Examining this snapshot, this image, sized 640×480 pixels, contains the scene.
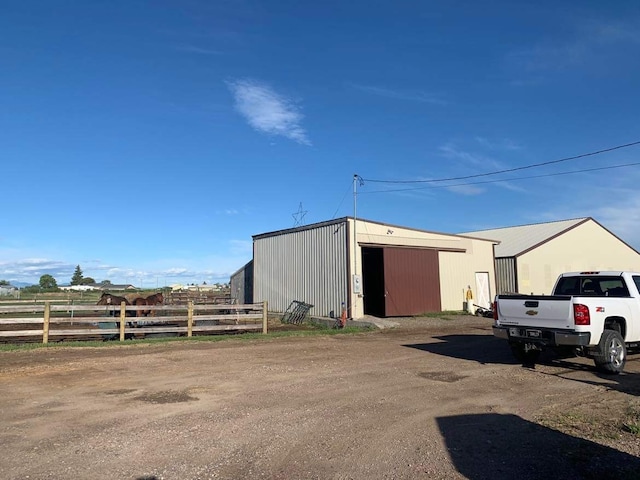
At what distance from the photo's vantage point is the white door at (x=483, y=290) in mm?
28312

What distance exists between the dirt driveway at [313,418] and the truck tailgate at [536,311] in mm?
1001

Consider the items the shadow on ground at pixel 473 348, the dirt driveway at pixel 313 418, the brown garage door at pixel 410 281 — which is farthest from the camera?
the brown garage door at pixel 410 281

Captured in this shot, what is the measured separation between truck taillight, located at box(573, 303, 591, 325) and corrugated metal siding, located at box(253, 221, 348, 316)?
42.6ft

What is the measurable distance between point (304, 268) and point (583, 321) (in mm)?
16175

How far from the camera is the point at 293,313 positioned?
24.0 m

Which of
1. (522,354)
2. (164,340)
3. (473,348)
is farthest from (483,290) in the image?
(164,340)

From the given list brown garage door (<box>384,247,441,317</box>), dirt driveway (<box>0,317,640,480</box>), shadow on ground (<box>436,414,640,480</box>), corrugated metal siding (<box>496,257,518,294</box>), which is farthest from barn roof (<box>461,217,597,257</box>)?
shadow on ground (<box>436,414,640,480</box>)

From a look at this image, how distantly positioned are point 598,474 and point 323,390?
456 centimetres

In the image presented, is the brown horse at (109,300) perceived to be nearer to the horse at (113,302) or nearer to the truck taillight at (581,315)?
the horse at (113,302)

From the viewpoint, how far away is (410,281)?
80.2 ft

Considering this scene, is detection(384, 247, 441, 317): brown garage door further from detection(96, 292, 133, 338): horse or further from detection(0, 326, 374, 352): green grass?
detection(96, 292, 133, 338): horse

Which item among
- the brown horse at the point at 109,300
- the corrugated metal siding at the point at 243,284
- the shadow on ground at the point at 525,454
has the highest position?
the corrugated metal siding at the point at 243,284

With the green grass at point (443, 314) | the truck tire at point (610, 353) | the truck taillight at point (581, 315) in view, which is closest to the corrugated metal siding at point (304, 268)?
the green grass at point (443, 314)

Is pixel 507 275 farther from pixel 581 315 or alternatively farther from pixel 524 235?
pixel 581 315
